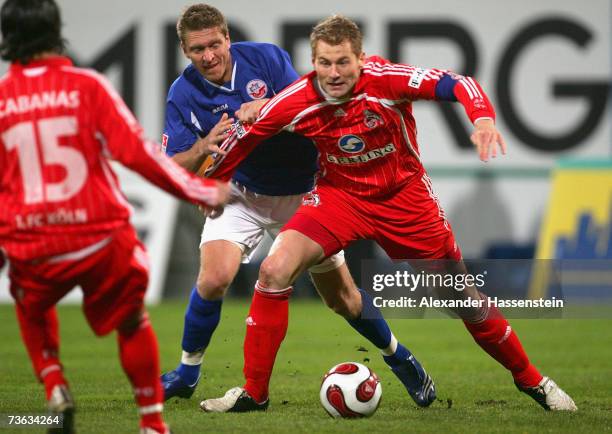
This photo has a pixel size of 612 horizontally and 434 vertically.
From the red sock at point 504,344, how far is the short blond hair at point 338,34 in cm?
156

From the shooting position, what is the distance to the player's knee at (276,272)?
5.36m

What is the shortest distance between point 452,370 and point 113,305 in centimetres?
383

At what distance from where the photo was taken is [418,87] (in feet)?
17.2

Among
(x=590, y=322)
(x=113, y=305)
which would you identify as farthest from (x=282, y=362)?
(x=590, y=322)

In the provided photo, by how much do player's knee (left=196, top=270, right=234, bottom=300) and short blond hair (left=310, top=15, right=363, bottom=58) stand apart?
51.8 inches

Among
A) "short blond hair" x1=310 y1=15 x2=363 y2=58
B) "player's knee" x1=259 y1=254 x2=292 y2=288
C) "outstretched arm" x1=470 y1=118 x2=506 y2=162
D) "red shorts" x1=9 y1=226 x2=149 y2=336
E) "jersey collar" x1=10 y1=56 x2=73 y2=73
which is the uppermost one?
"jersey collar" x1=10 y1=56 x2=73 y2=73

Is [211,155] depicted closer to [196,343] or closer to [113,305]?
[196,343]

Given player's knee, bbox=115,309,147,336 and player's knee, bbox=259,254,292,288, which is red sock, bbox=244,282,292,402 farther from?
player's knee, bbox=115,309,147,336

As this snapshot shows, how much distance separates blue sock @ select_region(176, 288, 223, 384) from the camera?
5.89 metres

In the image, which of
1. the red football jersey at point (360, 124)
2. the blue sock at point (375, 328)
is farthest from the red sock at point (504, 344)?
the red football jersey at point (360, 124)

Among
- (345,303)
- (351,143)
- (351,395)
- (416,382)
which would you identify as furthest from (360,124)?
(416,382)

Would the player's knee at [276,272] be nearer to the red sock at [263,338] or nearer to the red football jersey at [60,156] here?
the red sock at [263,338]

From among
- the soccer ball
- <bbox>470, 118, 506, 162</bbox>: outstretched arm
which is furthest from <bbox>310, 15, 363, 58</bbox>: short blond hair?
the soccer ball

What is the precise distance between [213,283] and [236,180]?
747 millimetres
